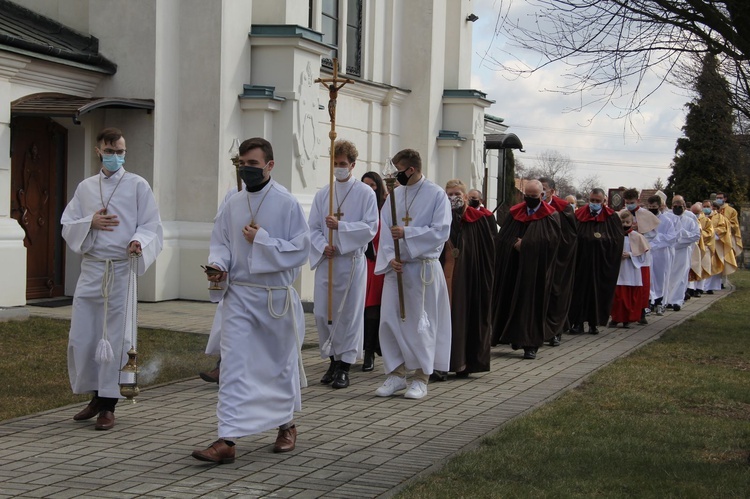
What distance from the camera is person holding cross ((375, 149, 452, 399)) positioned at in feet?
32.6

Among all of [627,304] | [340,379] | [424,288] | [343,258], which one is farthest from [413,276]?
[627,304]

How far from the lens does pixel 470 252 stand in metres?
11.4

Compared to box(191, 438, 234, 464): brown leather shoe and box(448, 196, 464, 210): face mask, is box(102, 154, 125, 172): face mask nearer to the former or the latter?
box(191, 438, 234, 464): brown leather shoe

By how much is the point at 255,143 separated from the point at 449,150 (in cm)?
1714

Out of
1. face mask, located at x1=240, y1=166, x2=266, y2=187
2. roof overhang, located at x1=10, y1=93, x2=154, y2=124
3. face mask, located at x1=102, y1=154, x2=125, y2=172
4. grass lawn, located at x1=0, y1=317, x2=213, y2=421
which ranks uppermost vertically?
roof overhang, located at x1=10, y1=93, x2=154, y2=124

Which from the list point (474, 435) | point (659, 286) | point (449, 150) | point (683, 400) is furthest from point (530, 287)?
point (449, 150)

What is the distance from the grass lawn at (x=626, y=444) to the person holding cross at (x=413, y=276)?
1.23 m

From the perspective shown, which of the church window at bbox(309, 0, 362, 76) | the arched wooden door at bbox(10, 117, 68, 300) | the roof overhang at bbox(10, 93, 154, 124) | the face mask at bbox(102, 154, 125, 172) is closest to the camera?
the face mask at bbox(102, 154, 125, 172)

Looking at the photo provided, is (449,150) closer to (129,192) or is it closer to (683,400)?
(683,400)

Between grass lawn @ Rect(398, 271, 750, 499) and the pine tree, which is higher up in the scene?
the pine tree

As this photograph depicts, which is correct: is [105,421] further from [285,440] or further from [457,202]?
[457,202]

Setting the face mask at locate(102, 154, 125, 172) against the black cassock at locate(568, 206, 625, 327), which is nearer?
the face mask at locate(102, 154, 125, 172)

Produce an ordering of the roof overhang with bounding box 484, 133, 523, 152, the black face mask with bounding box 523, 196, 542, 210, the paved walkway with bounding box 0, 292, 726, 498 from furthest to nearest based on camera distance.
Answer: the roof overhang with bounding box 484, 133, 523, 152 < the black face mask with bounding box 523, 196, 542, 210 < the paved walkway with bounding box 0, 292, 726, 498

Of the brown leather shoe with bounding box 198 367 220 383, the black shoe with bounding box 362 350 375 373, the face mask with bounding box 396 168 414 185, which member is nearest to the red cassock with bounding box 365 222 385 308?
the black shoe with bounding box 362 350 375 373
